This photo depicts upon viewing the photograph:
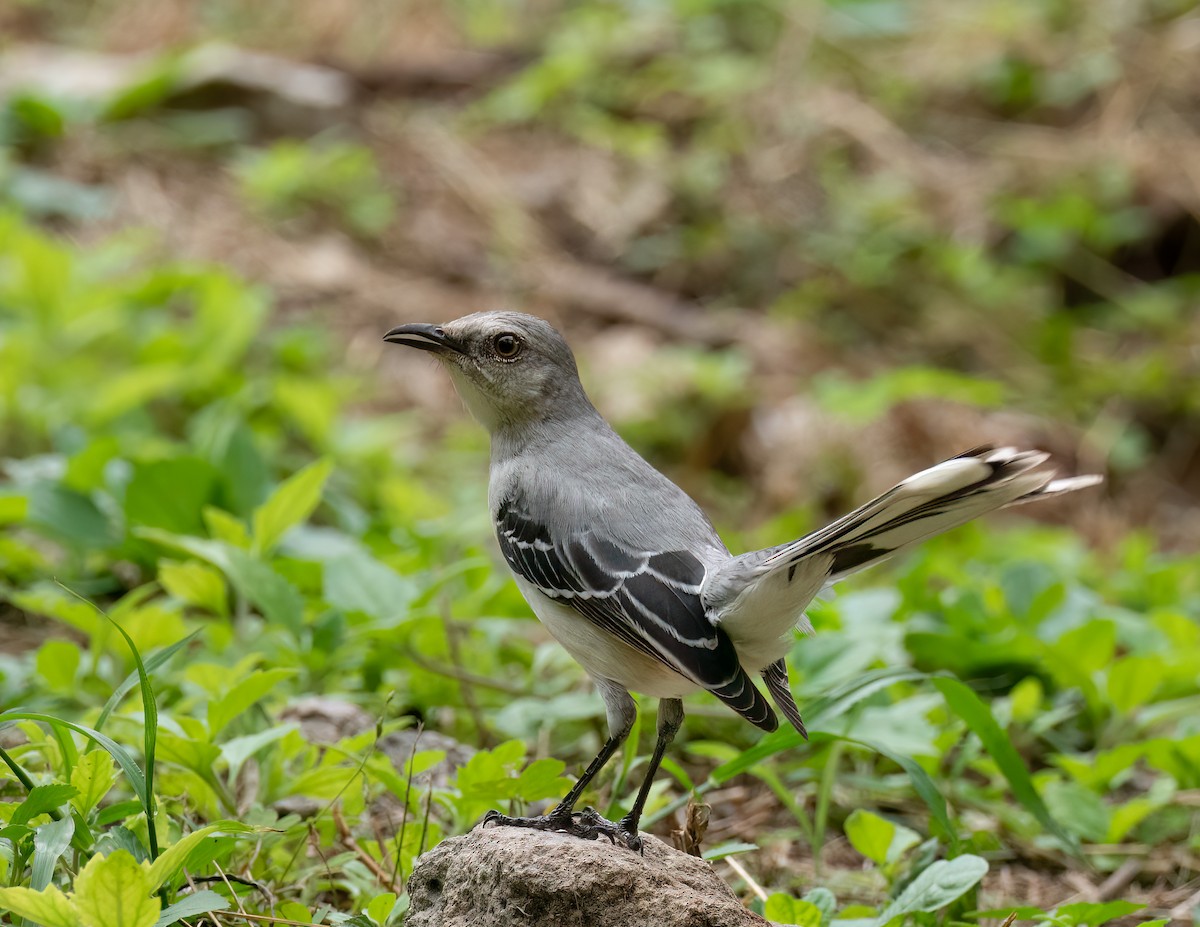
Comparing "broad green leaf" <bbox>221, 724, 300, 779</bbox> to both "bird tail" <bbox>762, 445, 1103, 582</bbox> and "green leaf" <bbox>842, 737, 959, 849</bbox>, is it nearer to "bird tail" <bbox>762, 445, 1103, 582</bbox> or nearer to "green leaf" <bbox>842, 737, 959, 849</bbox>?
"bird tail" <bbox>762, 445, 1103, 582</bbox>

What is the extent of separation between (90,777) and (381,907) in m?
0.71

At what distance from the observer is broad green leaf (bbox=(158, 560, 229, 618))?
427 centimetres

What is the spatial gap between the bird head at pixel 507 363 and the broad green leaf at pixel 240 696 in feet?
3.63

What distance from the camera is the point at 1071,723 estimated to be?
16.0 feet

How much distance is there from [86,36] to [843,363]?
8.13 meters

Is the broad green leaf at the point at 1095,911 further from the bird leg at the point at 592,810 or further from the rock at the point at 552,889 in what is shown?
the bird leg at the point at 592,810

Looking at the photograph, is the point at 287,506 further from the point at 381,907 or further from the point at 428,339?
the point at 381,907

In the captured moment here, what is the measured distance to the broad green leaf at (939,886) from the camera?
3037 mm

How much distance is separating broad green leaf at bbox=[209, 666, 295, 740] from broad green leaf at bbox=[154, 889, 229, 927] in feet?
2.53

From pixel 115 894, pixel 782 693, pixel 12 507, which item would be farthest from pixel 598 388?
pixel 115 894

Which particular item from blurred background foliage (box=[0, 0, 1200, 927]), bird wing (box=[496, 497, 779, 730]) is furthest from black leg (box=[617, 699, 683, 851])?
bird wing (box=[496, 497, 779, 730])

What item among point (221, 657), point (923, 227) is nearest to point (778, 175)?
point (923, 227)

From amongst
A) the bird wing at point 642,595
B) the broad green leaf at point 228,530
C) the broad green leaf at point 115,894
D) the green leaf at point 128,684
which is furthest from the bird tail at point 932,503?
the broad green leaf at point 228,530

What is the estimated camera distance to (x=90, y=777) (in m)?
2.83
